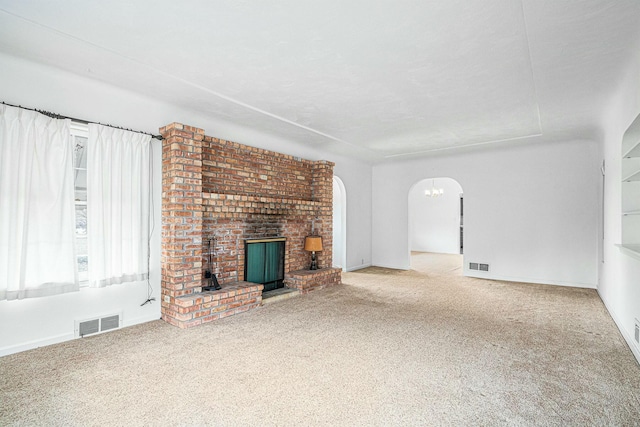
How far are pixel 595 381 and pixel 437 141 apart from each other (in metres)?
4.35

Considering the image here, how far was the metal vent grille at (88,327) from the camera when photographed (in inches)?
132

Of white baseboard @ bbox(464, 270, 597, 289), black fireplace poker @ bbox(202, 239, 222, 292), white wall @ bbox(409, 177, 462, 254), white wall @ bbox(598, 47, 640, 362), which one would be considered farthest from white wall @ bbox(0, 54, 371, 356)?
white wall @ bbox(409, 177, 462, 254)

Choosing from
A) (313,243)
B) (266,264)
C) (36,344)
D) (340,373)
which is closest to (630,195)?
(340,373)

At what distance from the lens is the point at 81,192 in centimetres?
347

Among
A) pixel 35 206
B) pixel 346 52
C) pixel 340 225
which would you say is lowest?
pixel 340 225

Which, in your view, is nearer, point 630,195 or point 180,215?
point 630,195

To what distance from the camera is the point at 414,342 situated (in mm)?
3281

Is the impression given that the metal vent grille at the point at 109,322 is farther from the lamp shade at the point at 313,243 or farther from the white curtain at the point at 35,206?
the lamp shade at the point at 313,243

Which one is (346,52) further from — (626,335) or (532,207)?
(532,207)

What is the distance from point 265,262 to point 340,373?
290cm

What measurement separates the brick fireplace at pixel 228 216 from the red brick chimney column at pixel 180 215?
1 cm

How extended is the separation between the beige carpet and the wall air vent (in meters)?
0.13

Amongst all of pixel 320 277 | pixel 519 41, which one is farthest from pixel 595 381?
pixel 320 277

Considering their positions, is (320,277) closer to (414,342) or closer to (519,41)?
(414,342)
